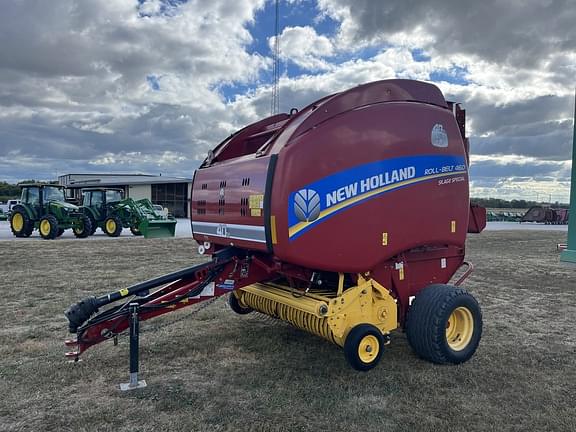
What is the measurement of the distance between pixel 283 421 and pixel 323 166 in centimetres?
200

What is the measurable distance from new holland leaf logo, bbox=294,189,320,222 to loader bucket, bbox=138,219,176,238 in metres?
16.2

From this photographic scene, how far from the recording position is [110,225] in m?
20.2

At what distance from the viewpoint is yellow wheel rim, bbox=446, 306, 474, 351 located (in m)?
4.76

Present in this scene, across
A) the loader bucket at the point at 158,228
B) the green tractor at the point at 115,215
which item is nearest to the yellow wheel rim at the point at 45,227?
the green tractor at the point at 115,215

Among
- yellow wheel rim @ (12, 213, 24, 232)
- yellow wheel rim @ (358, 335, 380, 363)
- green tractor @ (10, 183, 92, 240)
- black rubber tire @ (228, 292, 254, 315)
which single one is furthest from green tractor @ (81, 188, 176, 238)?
yellow wheel rim @ (358, 335, 380, 363)

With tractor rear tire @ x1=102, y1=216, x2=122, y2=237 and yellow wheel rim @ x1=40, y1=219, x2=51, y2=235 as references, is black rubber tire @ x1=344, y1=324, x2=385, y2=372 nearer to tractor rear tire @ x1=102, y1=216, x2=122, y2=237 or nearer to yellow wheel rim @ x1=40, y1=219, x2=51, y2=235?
yellow wheel rim @ x1=40, y1=219, x2=51, y2=235

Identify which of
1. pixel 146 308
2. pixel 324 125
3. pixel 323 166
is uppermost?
pixel 324 125

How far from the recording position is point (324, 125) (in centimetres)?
412

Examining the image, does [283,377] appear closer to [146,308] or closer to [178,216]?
[146,308]

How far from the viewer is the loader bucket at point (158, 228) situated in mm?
19297

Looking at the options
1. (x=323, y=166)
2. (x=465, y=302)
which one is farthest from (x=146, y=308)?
(x=465, y=302)

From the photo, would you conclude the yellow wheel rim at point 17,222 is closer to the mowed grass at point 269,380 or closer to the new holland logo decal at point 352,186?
the mowed grass at point 269,380

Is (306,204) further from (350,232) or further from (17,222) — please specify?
(17,222)

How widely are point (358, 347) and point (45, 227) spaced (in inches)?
694
